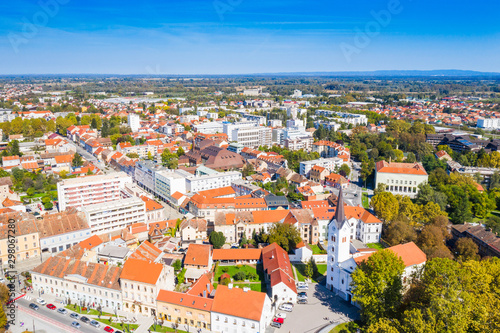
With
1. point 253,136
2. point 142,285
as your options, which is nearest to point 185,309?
point 142,285

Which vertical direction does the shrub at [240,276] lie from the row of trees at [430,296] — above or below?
below

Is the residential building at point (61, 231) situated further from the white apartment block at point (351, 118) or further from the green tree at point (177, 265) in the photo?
the white apartment block at point (351, 118)

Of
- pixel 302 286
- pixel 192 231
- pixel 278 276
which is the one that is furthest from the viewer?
pixel 192 231

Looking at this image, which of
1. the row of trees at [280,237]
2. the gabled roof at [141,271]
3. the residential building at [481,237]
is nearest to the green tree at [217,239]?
the row of trees at [280,237]

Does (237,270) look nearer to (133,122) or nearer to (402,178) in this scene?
(402,178)

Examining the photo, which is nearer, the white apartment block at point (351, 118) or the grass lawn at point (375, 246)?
the grass lawn at point (375, 246)

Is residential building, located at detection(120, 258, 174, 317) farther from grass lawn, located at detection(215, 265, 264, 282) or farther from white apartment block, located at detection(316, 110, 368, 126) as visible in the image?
white apartment block, located at detection(316, 110, 368, 126)

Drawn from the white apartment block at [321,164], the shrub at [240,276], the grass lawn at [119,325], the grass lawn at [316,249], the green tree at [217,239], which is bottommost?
the grass lawn at [316,249]

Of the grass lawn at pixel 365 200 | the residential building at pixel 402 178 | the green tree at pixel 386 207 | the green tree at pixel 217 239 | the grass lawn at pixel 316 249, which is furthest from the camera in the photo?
the residential building at pixel 402 178
